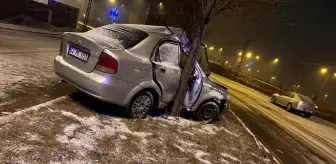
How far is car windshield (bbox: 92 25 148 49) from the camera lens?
6.06 metres

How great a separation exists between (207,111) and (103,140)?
405 centimetres

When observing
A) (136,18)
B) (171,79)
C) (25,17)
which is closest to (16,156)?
(171,79)

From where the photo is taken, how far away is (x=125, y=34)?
6410 mm

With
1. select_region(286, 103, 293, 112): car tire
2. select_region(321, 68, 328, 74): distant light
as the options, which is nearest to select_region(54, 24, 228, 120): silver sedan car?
select_region(286, 103, 293, 112): car tire

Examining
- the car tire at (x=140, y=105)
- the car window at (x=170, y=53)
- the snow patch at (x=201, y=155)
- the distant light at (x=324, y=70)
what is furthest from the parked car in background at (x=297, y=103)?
the distant light at (x=324, y=70)

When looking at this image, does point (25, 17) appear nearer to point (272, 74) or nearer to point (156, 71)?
point (156, 71)

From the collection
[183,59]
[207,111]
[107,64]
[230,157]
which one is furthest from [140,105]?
[207,111]

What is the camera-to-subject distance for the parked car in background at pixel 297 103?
19.9m

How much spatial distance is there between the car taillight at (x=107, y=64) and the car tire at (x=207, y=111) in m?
3.30

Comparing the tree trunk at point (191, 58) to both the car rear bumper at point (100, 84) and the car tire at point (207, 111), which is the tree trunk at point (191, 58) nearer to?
the car tire at point (207, 111)

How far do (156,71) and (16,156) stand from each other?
3334 millimetres

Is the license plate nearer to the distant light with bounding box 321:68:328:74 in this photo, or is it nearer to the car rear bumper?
the car rear bumper

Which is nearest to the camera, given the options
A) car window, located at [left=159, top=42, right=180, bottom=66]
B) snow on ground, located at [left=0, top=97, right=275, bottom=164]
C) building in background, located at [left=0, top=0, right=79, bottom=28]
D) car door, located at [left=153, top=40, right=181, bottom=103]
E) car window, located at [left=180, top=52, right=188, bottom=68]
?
snow on ground, located at [left=0, top=97, right=275, bottom=164]

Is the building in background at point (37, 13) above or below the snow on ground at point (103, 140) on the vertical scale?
above
